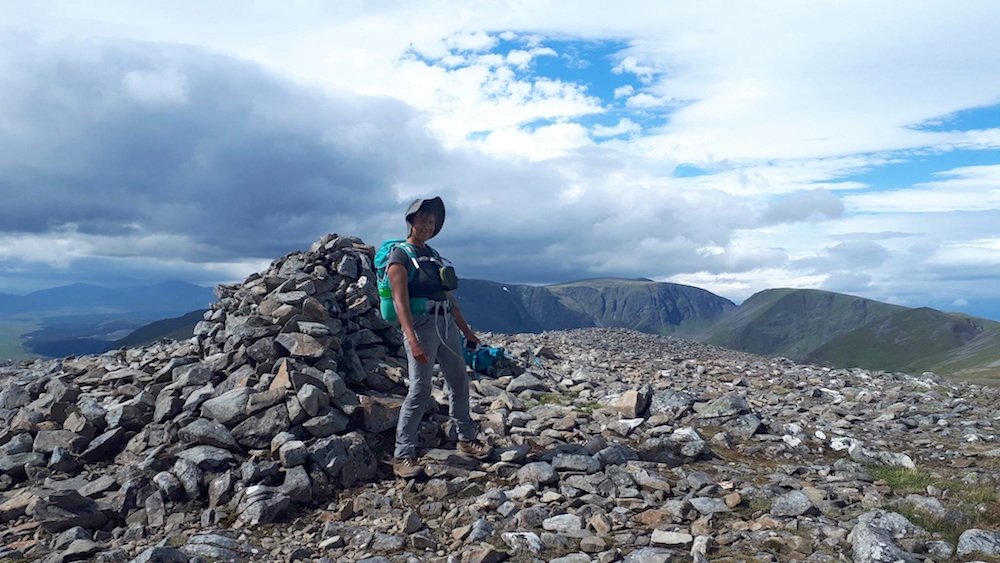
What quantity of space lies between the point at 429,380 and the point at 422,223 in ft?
8.06

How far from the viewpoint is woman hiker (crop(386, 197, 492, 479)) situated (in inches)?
378

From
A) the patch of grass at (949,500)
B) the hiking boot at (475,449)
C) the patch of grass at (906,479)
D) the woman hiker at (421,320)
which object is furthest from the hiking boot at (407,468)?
the patch of grass at (906,479)

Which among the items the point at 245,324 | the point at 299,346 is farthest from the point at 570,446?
the point at 245,324

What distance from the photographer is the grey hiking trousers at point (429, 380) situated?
1007 centimetres

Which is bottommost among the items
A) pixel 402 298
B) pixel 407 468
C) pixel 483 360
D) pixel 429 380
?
pixel 407 468

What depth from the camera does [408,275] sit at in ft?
32.2

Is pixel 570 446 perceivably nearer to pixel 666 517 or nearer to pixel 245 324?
pixel 666 517

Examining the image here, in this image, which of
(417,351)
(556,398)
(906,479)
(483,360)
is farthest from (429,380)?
(483,360)

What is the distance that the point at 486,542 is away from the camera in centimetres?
788

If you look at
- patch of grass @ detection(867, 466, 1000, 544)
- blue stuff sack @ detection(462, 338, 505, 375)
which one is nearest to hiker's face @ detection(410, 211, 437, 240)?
patch of grass @ detection(867, 466, 1000, 544)

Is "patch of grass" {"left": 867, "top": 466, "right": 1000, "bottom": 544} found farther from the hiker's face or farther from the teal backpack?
the hiker's face

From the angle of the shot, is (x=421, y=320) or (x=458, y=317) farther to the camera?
(x=458, y=317)

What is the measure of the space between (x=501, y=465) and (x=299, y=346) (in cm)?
472

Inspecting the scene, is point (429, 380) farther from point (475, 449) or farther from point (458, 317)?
point (475, 449)
